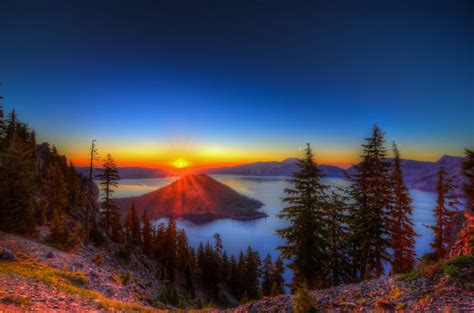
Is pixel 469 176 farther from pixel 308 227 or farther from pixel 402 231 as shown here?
pixel 308 227

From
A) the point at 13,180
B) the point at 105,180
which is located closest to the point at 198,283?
the point at 105,180

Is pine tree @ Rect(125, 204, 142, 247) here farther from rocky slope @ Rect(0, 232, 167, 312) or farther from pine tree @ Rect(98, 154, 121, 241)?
rocky slope @ Rect(0, 232, 167, 312)

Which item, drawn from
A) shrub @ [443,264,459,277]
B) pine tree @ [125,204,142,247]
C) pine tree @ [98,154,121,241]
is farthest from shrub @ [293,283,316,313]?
pine tree @ [125,204,142,247]

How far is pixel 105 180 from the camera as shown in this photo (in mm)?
31562

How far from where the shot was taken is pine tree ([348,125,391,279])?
17.0 metres

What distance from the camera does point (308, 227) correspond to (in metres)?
16.2

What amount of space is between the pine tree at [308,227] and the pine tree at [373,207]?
3.42 meters

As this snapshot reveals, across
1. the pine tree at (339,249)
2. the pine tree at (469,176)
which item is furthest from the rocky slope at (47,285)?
the pine tree at (469,176)

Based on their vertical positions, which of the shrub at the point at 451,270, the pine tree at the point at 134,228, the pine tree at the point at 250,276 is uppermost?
the shrub at the point at 451,270

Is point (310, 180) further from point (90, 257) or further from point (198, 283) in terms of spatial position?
point (198, 283)

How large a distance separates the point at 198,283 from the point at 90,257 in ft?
123

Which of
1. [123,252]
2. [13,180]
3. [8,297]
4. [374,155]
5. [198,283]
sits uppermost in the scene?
[374,155]

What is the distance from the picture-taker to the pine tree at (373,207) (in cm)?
1697

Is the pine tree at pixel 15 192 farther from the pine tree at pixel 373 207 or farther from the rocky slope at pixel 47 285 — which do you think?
the pine tree at pixel 373 207
